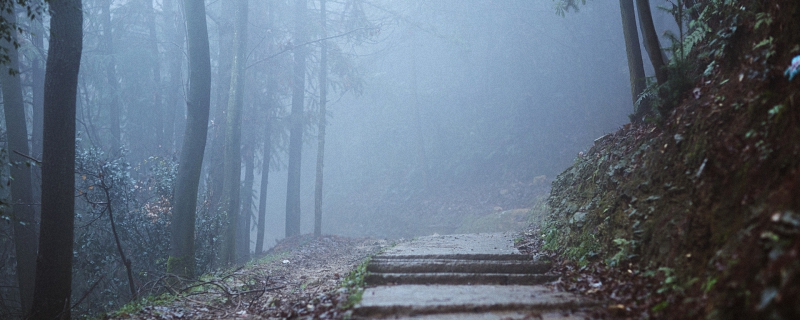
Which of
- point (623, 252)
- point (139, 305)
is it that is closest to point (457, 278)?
point (623, 252)

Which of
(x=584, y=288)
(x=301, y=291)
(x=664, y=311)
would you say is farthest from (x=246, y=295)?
(x=664, y=311)

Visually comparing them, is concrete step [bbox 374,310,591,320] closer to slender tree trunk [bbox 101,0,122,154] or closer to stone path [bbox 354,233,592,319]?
stone path [bbox 354,233,592,319]

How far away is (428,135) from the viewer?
2989 centimetres

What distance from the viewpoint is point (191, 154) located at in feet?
32.0

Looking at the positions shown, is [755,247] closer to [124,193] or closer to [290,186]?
[124,193]

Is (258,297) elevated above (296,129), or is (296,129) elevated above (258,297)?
(296,129)

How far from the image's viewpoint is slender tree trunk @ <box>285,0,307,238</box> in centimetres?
1920

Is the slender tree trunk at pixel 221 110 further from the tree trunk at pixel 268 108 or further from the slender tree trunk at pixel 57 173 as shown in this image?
the slender tree trunk at pixel 57 173

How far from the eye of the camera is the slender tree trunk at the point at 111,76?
17.6 meters

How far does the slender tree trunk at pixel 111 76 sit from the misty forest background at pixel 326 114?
0.05 m

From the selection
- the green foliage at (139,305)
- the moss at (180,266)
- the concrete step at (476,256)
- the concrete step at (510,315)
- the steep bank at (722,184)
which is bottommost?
the green foliage at (139,305)

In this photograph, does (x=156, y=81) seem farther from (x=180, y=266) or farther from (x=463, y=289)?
(x=463, y=289)

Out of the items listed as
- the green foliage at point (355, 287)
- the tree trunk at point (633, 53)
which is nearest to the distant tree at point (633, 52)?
the tree trunk at point (633, 53)

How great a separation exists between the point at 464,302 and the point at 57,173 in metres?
5.70
